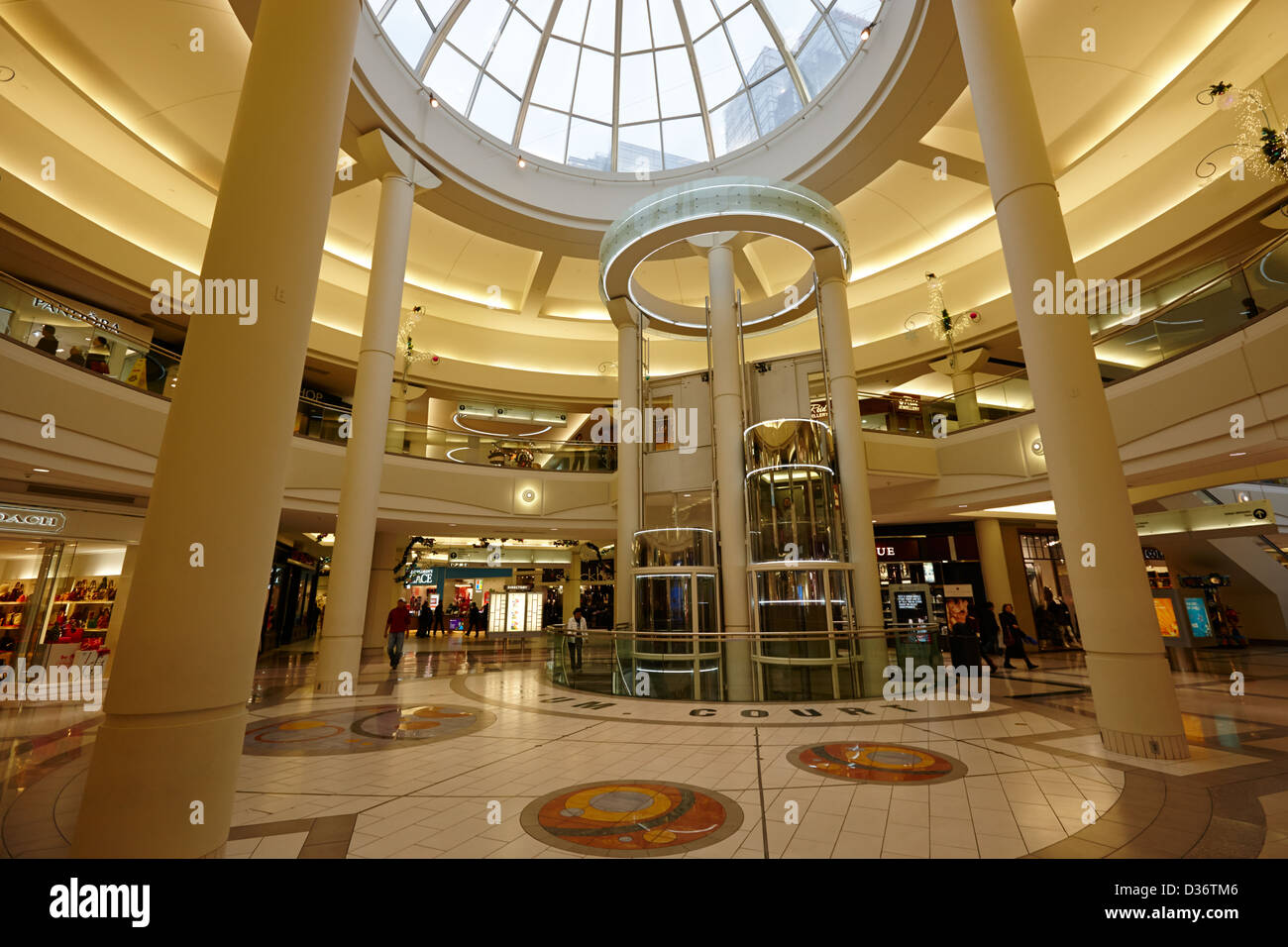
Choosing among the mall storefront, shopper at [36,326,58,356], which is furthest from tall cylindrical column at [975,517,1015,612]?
the mall storefront

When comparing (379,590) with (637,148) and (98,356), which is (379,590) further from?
(637,148)

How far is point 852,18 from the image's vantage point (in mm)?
12594

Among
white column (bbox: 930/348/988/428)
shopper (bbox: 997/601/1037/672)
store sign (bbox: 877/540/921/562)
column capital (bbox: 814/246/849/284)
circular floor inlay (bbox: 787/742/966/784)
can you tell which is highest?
column capital (bbox: 814/246/849/284)

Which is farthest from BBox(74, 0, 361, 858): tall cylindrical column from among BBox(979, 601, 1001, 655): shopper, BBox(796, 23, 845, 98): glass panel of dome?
BBox(796, 23, 845, 98): glass panel of dome

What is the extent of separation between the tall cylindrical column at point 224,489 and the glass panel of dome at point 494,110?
13.2 m

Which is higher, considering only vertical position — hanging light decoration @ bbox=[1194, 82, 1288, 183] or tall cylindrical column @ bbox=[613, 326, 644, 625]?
hanging light decoration @ bbox=[1194, 82, 1288, 183]

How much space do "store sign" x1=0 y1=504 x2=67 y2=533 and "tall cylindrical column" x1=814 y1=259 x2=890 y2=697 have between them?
1450cm

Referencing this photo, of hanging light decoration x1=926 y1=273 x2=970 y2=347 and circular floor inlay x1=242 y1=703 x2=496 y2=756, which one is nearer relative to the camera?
circular floor inlay x1=242 y1=703 x2=496 y2=756

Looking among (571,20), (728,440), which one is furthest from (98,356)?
(571,20)

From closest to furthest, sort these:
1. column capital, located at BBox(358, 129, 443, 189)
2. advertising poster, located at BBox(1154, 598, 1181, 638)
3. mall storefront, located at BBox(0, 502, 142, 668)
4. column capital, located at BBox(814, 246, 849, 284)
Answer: mall storefront, located at BBox(0, 502, 142, 668) → column capital, located at BBox(358, 129, 443, 189) → column capital, located at BBox(814, 246, 849, 284) → advertising poster, located at BBox(1154, 598, 1181, 638)

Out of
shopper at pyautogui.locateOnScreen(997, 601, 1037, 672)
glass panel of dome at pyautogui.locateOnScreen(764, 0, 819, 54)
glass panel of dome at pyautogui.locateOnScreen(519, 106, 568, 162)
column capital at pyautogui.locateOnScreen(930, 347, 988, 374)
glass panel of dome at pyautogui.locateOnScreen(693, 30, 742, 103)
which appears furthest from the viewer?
column capital at pyautogui.locateOnScreen(930, 347, 988, 374)

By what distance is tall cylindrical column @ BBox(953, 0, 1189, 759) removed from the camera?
15.1 feet

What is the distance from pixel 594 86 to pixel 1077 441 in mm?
16603
